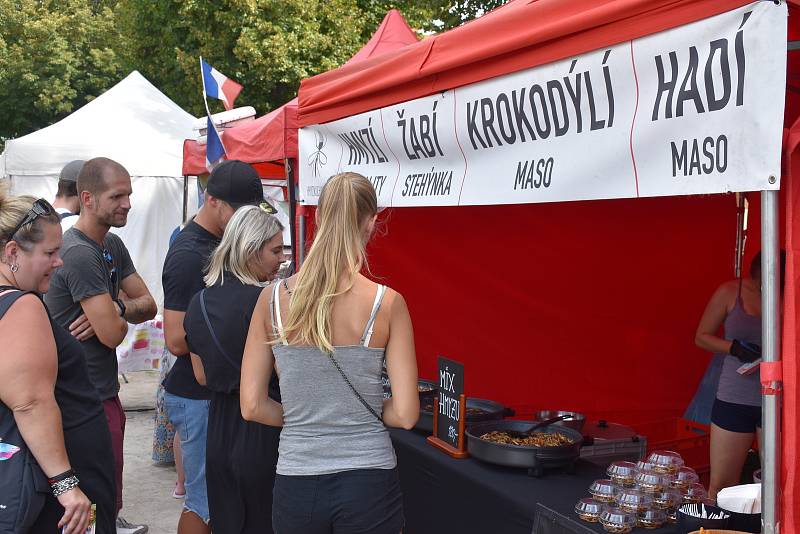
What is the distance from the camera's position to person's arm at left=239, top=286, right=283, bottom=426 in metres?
2.32

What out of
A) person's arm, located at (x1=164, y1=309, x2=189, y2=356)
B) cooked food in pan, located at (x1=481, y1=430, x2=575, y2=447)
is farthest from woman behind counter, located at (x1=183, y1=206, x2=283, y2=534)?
cooked food in pan, located at (x1=481, y1=430, x2=575, y2=447)

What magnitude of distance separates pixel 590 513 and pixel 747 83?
4.55 ft

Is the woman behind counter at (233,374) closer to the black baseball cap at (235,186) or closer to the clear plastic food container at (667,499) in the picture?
the black baseball cap at (235,186)

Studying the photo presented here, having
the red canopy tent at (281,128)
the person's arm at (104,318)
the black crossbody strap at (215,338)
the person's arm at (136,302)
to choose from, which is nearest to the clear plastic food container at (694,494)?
the black crossbody strap at (215,338)

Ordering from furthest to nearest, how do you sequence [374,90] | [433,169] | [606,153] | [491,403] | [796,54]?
[491,403] → [374,90] → [433,169] → [796,54] → [606,153]

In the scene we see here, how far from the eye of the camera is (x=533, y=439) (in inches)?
126

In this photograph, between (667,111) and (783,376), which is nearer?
(783,376)

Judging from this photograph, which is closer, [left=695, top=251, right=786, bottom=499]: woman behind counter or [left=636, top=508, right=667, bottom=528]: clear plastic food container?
[left=636, top=508, right=667, bottom=528]: clear plastic food container

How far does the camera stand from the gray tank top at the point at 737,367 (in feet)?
12.6

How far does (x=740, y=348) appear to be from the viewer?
359 centimetres

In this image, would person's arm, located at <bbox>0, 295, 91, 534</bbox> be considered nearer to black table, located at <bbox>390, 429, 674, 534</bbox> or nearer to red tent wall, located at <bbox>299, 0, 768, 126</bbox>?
black table, located at <bbox>390, 429, 674, 534</bbox>

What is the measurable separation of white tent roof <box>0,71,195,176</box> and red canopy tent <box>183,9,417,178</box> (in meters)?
5.90

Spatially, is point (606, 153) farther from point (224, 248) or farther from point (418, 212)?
point (418, 212)

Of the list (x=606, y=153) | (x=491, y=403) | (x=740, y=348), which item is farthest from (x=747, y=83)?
(x=491, y=403)
